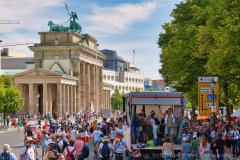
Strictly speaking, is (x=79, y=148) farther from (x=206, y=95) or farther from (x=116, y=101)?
(x=116, y=101)

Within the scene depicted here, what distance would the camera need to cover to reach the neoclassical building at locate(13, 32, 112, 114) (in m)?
114

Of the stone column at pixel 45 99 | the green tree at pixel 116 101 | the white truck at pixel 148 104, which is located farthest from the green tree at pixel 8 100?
the green tree at pixel 116 101

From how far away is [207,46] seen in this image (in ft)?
124

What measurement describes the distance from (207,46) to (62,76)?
79.1 metres

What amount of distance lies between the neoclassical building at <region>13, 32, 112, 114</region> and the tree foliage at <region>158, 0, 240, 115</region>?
162 feet

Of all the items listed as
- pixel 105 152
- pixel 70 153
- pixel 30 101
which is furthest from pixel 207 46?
pixel 30 101

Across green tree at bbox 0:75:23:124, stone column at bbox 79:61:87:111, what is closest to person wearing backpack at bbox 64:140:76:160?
green tree at bbox 0:75:23:124

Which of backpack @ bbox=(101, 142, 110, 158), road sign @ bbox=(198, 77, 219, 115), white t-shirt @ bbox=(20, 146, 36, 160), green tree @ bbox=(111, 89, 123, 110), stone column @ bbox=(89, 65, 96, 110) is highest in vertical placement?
stone column @ bbox=(89, 65, 96, 110)

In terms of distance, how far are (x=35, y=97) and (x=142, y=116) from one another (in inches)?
3598

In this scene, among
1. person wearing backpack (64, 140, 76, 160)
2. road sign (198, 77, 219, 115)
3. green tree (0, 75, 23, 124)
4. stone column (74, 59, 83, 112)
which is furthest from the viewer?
stone column (74, 59, 83, 112)

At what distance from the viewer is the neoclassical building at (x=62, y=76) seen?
374ft

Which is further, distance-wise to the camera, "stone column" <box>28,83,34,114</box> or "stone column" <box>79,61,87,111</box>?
"stone column" <box>79,61,87,111</box>

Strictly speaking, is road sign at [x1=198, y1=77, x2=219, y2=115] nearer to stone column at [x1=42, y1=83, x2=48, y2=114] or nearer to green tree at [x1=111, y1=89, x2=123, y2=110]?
stone column at [x1=42, y1=83, x2=48, y2=114]

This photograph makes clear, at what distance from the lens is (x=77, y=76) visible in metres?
128
